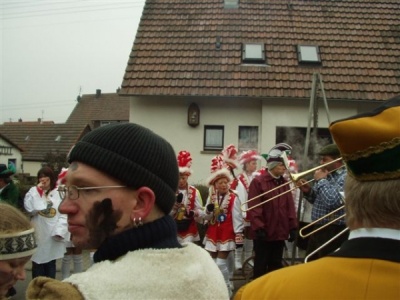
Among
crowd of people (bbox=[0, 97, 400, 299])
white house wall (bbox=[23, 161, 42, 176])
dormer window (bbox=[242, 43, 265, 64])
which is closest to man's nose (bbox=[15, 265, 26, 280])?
crowd of people (bbox=[0, 97, 400, 299])

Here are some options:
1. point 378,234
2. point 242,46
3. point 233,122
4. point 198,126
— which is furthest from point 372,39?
point 378,234

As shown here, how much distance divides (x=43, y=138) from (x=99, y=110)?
5112 mm

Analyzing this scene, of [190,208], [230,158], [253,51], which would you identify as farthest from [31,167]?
[190,208]

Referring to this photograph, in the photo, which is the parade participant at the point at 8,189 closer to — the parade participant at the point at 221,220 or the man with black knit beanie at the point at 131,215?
the parade participant at the point at 221,220

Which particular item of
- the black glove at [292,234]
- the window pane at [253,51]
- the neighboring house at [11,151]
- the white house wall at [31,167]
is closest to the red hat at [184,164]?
the black glove at [292,234]

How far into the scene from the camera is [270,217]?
6027mm

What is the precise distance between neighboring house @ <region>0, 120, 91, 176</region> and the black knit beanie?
3092 centimetres

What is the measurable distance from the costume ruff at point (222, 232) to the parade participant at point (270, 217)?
0.54m

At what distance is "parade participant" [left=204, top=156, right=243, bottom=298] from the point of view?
657 centimetres

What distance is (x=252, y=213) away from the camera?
19.6 ft

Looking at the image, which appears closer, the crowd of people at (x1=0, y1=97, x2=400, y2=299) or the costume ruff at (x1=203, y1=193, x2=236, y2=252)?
the crowd of people at (x1=0, y1=97, x2=400, y2=299)

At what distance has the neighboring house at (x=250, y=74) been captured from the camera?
13.4 meters

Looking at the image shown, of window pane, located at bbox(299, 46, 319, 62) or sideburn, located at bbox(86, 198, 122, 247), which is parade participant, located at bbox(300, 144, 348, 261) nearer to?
sideburn, located at bbox(86, 198, 122, 247)

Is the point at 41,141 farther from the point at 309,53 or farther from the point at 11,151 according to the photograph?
the point at 309,53
